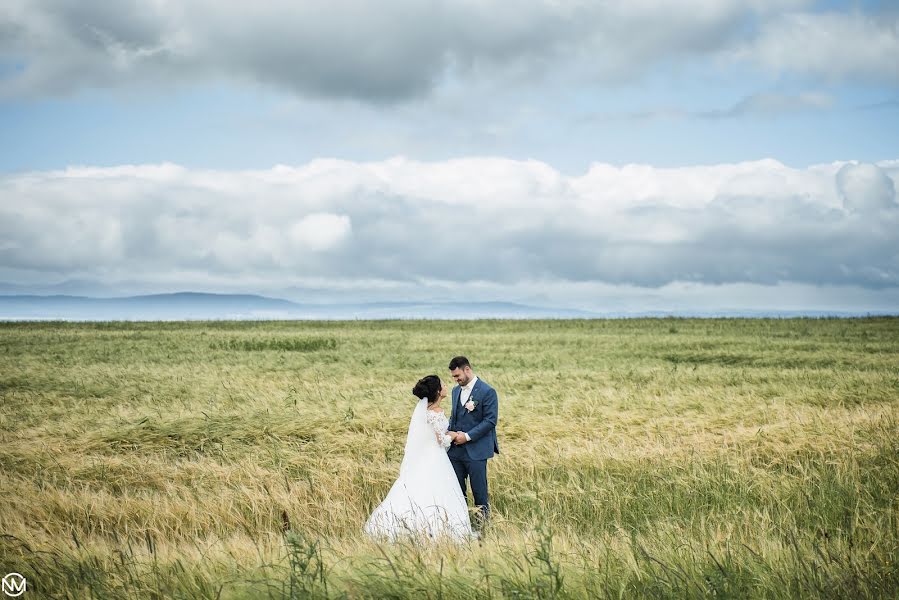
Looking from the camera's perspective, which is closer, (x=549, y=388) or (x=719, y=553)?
(x=719, y=553)

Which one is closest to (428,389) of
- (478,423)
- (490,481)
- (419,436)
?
(419,436)

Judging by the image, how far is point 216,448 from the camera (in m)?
10.5

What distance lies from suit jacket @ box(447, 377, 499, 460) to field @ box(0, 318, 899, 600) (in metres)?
0.79

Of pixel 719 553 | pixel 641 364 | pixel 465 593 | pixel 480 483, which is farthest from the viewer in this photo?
pixel 641 364

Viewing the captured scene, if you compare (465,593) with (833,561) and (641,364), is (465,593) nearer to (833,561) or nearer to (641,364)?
(833,561)

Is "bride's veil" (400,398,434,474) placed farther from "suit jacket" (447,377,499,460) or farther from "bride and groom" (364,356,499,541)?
"suit jacket" (447,377,499,460)

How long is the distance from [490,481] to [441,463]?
7.35 feet

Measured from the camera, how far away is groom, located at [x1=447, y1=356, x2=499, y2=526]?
6582 mm

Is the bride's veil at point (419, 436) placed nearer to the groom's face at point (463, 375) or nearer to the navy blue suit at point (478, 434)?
the navy blue suit at point (478, 434)

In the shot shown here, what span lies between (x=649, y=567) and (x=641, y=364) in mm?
21636

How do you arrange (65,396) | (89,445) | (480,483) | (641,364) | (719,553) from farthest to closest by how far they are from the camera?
1. (641,364)
2. (65,396)
3. (89,445)
4. (480,483)
5. (719,553)

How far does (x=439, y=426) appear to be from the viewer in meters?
6.40

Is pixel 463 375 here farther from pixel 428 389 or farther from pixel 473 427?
pixel 473 427

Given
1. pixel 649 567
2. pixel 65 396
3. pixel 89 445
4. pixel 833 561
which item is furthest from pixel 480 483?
pixel 65 396
